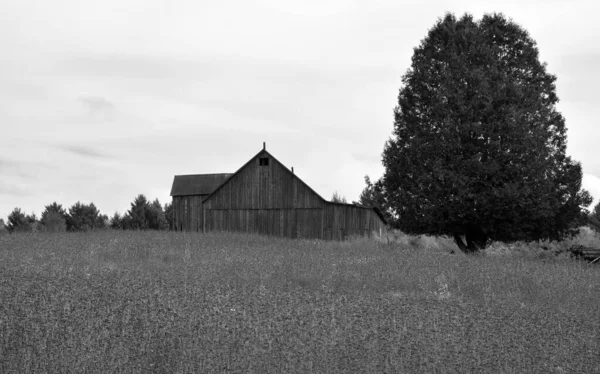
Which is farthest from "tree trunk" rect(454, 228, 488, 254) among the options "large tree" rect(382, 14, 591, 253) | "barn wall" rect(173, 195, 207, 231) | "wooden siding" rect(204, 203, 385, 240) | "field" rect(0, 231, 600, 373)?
"barn wall" rect(173, 195, 207, 231)

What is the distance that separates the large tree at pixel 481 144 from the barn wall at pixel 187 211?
73.3 feet

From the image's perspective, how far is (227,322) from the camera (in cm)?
790

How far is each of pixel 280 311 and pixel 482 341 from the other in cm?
283

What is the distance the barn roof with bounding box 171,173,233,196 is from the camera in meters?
51.1

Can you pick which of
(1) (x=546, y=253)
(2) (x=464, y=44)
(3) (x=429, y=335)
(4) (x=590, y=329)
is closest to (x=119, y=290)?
(3) (x=429, y=335)

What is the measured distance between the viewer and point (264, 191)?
37.3 m

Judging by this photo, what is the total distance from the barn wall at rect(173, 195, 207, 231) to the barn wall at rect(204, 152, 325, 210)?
9476mm

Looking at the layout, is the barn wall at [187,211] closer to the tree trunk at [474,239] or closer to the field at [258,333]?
the tree trunk at [474,239]

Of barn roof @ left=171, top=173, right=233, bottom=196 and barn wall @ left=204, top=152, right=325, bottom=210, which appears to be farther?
barn roof @ left=171, top=173, right=233, bottom=196

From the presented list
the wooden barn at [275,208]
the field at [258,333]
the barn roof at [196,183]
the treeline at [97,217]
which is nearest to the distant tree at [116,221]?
the treeline at [97,217]

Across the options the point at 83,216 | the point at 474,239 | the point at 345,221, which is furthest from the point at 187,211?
the point at 474,239

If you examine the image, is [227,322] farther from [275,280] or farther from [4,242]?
[4,242]

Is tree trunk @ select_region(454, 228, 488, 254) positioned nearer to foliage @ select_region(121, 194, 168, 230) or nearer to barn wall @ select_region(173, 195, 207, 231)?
barn wall @ select_region(173, 195, 207, 231)

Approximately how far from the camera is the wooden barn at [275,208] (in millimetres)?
36250
